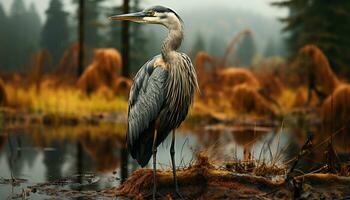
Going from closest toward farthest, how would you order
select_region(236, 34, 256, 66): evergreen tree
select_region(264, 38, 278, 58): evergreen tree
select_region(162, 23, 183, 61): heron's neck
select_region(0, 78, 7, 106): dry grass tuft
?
1. select_region(162, 23, 183, 61): heron's neck
2. select_region(0, 78, 7, 106): dry grass tuft
3. select_region(236, 34, 256, 66): evergreen tree
4. select_region(264, 38, 278, 58): evergreen tree

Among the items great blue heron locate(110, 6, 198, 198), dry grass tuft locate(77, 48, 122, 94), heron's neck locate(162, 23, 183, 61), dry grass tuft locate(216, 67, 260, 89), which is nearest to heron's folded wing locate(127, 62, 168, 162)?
great blue heron locate(110, 6, 198, 198)

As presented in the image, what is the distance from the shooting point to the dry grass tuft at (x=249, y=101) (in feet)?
59.8

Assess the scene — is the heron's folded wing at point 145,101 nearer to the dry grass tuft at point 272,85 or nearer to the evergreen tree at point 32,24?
the dry grass tuft at point 272,85

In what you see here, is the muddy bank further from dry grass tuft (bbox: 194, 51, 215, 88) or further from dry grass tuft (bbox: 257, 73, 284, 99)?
dry grass tuft (bbox: 257, 73, 284, 99)

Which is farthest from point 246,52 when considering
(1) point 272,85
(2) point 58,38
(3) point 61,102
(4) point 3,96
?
(4) point 3,96

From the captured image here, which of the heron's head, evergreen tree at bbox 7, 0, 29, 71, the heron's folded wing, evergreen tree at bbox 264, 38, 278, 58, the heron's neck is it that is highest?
the heron's head

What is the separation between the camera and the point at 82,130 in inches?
580

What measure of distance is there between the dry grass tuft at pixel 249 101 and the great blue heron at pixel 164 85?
11.8m

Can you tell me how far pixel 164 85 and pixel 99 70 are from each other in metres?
13.7

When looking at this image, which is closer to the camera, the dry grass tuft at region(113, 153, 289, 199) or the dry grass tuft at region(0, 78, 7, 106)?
the dry grass tuft at region(113, 153, 289, 199)

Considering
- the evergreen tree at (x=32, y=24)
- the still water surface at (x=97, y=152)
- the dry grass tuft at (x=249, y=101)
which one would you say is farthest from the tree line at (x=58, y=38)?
the still water surface at (x=97, y=152)

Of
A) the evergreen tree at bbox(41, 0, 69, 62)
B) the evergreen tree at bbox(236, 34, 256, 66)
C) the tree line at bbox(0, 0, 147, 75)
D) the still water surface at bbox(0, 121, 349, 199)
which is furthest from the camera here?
the evergreen tree at bbox(236, 34, 256, 66)

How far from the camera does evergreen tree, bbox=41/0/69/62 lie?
5078cm

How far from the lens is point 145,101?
21.4 feet
